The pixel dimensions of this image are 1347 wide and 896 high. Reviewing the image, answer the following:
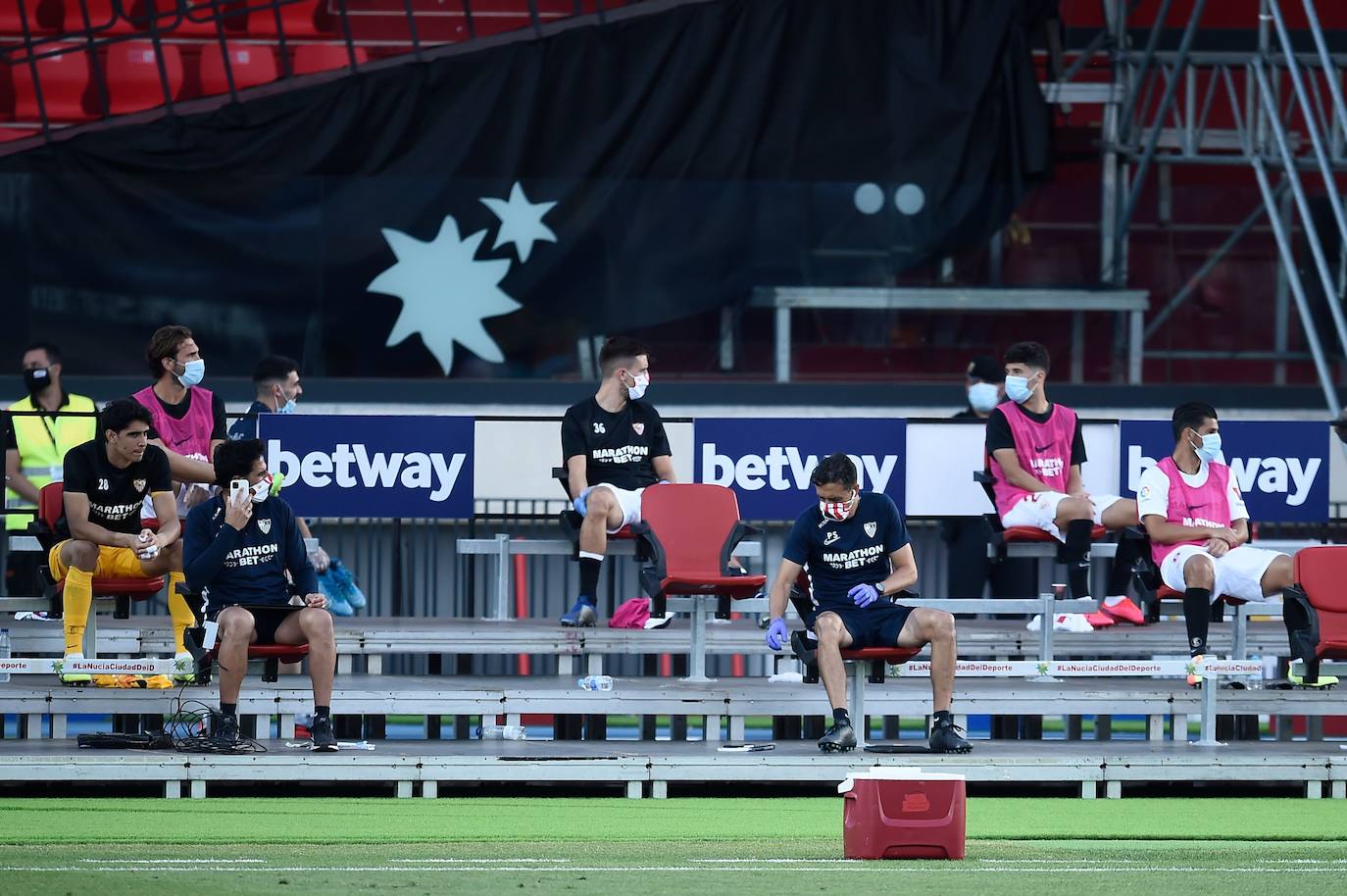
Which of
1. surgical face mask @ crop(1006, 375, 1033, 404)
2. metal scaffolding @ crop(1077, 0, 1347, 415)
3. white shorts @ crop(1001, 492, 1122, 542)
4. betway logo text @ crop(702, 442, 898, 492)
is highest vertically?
metal scaffolding @ crop(1077, 0, 1347, 415)

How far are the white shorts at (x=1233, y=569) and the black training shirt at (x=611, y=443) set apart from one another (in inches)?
112

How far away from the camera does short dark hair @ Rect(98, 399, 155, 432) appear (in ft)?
31.9

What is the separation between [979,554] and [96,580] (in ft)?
16.3

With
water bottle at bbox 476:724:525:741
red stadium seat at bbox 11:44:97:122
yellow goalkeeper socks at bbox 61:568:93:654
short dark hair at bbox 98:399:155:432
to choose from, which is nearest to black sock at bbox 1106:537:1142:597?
water bottle at bbox 476:724:525:741

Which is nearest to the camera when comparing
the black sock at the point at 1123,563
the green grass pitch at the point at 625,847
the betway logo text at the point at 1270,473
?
the green grass pitch at the point at 625,847

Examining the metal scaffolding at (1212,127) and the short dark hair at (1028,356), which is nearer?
the short dark hair at (1028,356)

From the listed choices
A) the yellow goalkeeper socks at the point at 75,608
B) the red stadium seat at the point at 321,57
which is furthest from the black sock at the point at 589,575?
the red stadium seat at the point at 321,57

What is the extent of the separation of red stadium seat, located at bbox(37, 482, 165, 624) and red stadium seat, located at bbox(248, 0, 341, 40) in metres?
6.29

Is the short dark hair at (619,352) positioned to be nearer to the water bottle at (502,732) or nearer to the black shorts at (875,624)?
the water bottle at (502,732)

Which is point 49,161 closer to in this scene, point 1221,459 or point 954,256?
point 954,256

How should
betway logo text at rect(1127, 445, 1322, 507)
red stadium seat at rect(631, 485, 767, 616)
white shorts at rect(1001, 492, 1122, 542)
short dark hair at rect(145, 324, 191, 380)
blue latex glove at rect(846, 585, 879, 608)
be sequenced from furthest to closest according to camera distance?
1. betway logo text at rect(1127, 445, 1322, 507)
2. white shorts at rect(1001, 492, 1122, 542)
3. short dark hair at rect(145, 324, 191, 380)
4. red stadium seat at rect(631, 485, 767, 616)
5. blue latex glove at rect(846, 585, 879, 608)

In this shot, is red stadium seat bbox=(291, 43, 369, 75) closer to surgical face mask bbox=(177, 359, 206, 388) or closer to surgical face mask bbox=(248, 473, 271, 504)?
surgical face mask bbox=(177, 359, 206, 388)

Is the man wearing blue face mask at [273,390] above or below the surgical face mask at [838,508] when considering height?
above

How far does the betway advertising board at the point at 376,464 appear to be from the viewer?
11742mm
